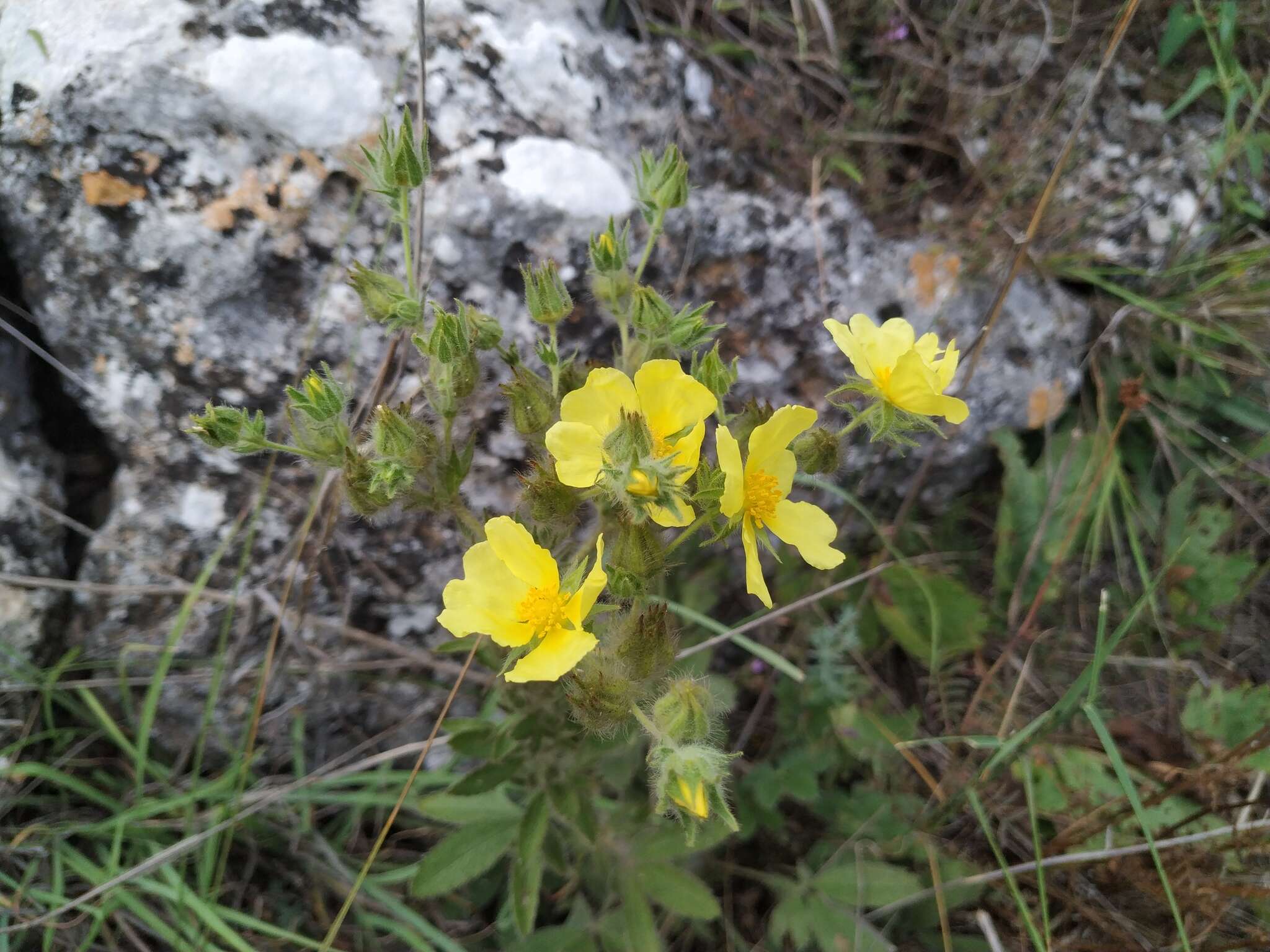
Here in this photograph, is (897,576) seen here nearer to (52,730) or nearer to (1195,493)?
(1195,493)

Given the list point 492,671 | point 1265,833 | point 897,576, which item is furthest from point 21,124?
point 1265,833

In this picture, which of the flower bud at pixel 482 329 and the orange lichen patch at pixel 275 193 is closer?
the flower bud at pixel 482 329

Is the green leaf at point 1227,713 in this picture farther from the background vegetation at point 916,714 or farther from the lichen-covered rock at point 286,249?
the lichen-covered rock at point 286,249

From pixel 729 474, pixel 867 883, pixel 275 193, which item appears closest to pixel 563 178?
pixel 275 193

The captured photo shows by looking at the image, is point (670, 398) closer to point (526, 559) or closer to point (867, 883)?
point (526, 559)

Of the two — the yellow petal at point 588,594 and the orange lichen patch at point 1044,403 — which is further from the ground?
the yellow petal at point 588,594

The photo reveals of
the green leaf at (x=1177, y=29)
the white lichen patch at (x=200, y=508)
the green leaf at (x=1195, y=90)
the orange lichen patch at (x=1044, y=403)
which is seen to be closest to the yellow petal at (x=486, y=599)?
the white lichen patch at (x=200, y=508)
